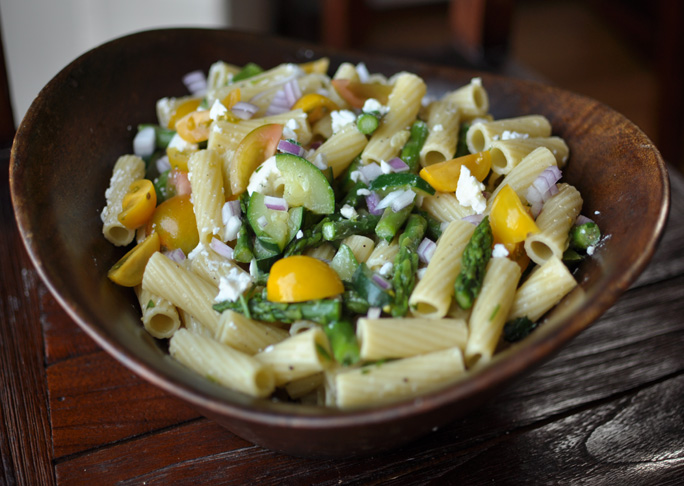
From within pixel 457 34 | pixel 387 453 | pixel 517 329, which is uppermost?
pixel 517 329

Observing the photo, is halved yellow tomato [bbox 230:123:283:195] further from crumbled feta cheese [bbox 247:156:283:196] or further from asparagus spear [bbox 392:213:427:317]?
asparagus spear [bbox 392:213:427:317]

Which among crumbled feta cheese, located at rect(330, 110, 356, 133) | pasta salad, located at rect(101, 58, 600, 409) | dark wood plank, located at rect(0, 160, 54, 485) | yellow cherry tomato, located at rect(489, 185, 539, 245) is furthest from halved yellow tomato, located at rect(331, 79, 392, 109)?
dark wood plank, located at rect(0, 160, 54, 485)

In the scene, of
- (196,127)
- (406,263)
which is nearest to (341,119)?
(196,127)

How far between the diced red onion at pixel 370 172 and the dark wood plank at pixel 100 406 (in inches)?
31.3

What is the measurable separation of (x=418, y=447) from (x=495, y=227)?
1.93 feet

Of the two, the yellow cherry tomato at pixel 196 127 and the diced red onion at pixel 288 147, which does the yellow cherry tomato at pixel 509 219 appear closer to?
the diced red onion at pixel 288 147

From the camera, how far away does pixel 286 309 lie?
1551 mm

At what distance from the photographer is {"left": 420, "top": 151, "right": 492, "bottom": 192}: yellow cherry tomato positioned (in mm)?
1808

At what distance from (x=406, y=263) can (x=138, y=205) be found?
754 mm

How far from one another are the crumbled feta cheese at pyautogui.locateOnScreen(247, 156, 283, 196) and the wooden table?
0.61 m

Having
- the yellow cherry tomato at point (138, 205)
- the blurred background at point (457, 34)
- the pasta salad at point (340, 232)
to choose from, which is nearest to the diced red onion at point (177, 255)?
the pasta salad at point (340, 232)

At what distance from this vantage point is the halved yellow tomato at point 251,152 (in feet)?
6.02

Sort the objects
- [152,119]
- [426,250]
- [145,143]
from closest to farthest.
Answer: [426,250] → [145,143] → [152,119]

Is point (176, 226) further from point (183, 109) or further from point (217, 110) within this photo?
point (183, 109)
